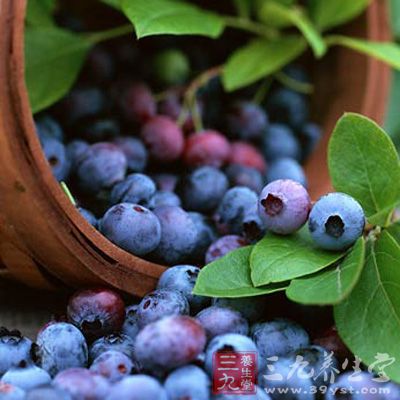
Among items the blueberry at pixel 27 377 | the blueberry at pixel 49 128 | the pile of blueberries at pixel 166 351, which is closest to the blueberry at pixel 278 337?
the pile of blueberries at pixel 166 351

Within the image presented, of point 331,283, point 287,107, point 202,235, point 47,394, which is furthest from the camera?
point 287,107

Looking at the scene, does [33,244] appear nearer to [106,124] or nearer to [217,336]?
[217,336]

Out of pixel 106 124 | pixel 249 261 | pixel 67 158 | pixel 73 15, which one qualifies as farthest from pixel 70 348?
pixel 73 15

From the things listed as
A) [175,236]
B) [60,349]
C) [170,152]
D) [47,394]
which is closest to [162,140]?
[170,152]

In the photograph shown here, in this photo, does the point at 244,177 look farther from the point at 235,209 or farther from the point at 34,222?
the point at 34,222

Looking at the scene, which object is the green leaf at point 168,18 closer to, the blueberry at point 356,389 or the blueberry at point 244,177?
the blueberry at point 244,177

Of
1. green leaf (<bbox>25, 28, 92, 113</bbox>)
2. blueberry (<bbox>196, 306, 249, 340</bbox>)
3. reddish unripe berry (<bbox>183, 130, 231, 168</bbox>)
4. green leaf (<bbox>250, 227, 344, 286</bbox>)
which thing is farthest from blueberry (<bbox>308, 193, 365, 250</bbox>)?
green leaf (<bbox>25, 28, 92, 113</bbox>)

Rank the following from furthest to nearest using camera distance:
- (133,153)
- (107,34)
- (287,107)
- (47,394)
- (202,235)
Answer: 1. (287,107)
2. (107,34)
3. (133,153)
4. (202,235)
5. (47,394)
